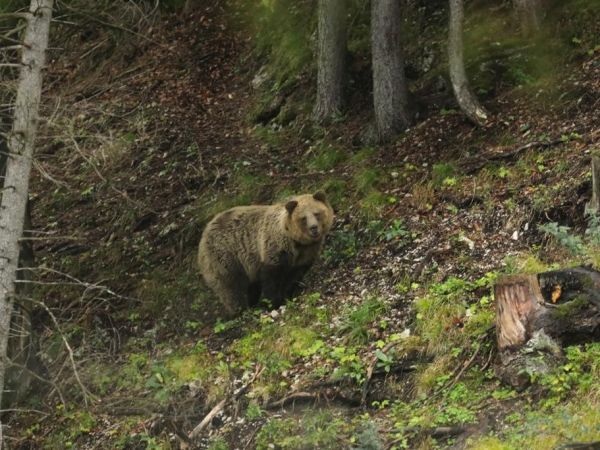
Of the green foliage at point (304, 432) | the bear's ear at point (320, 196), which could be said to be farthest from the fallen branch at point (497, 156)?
the green foliage at point (304, 432)

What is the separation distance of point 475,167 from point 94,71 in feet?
36.6

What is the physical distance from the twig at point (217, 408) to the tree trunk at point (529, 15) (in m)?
7.07

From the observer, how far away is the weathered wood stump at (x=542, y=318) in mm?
7312

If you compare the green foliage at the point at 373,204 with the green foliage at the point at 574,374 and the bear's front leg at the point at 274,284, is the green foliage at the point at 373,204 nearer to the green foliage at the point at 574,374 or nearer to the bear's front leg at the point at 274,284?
the bear's front leg at the point at 274,284

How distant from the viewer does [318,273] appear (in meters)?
11.5

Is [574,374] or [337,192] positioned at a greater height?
[337,192]

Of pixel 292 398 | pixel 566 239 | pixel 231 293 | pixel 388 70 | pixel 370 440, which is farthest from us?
pixel 388 70

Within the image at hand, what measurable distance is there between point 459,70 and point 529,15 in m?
1.84

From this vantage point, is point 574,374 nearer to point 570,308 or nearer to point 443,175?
point 570,308

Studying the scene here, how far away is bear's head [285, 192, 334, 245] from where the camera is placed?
10734mm

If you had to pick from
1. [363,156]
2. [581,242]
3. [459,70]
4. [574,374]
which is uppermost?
[459,70]

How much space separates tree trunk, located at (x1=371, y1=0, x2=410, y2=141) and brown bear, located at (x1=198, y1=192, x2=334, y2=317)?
258 cm

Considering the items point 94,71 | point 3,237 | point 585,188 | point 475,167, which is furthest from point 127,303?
point 94,71

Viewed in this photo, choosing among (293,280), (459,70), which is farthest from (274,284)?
(459,70)
